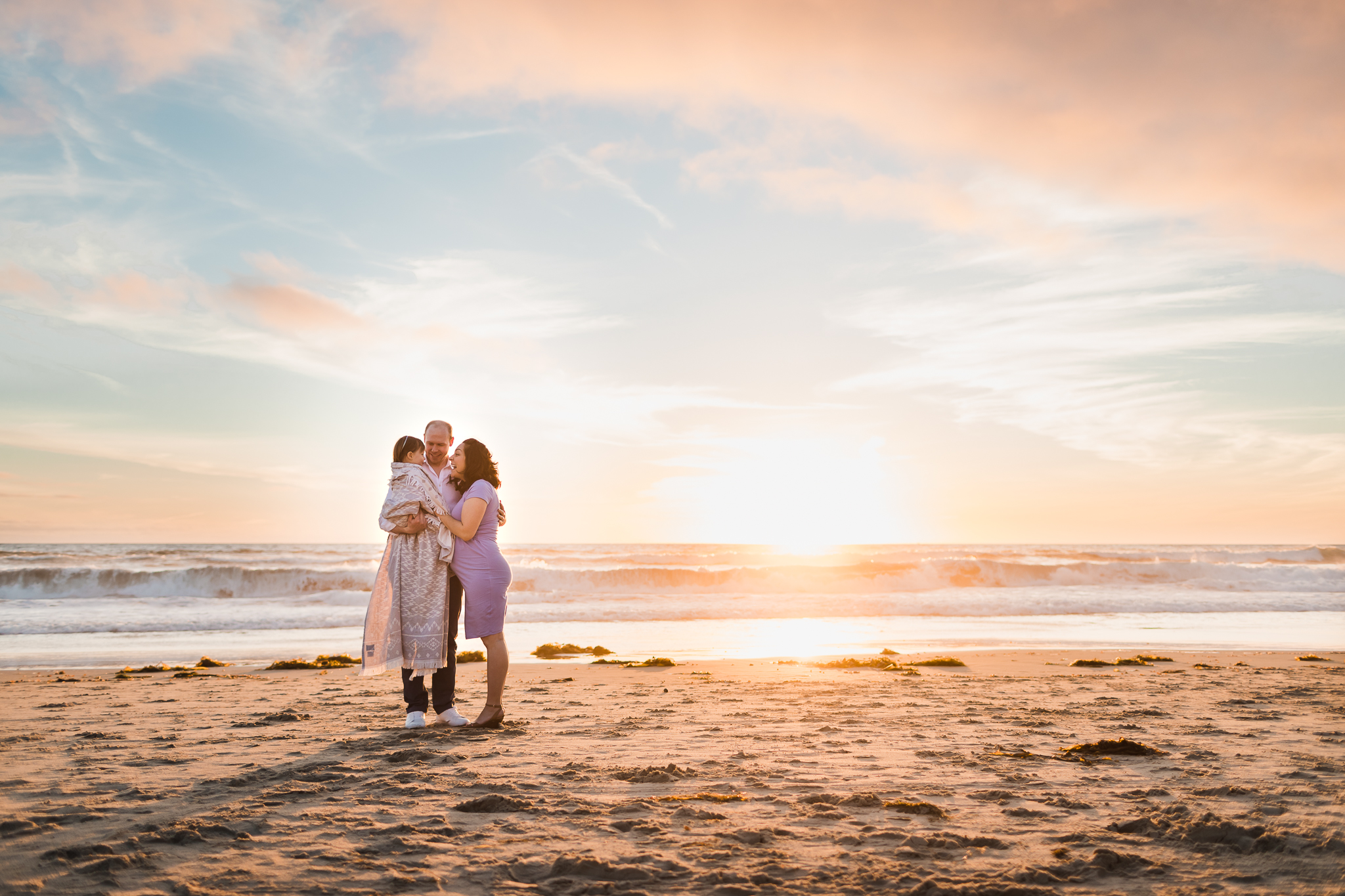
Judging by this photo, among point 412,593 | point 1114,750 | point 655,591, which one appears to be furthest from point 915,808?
point 655,591

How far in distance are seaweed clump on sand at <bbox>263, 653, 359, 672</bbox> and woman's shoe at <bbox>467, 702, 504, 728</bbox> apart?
4.77 meters

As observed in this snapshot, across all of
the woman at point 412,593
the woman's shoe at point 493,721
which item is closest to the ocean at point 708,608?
the woman's shoe at point 493,721

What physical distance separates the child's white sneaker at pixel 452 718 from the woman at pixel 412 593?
49 millimetres

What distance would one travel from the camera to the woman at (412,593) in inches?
200

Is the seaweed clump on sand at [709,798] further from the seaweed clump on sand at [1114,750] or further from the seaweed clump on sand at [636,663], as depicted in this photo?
the seaweed clump on sand at [636,663]

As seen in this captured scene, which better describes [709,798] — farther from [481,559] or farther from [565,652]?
[565,652]

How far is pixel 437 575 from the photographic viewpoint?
17.2ft

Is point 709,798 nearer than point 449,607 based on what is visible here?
Yes

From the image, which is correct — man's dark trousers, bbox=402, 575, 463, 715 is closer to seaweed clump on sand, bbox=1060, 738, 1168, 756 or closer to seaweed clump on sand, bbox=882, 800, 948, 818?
seaweed clump on sand, bbox=882, 800, 948, 818

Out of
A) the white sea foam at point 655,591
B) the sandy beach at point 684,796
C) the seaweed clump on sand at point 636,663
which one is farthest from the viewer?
the white sea foam at point 655,591

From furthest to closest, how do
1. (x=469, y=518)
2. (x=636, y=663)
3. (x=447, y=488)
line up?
(x=636, y=663), (x=447, y=488), (x=469, y=518)

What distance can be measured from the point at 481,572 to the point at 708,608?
15.0m

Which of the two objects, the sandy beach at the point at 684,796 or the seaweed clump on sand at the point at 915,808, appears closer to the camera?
the sandy beach at the point at 684,796

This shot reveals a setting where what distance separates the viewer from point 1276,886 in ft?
7.99
